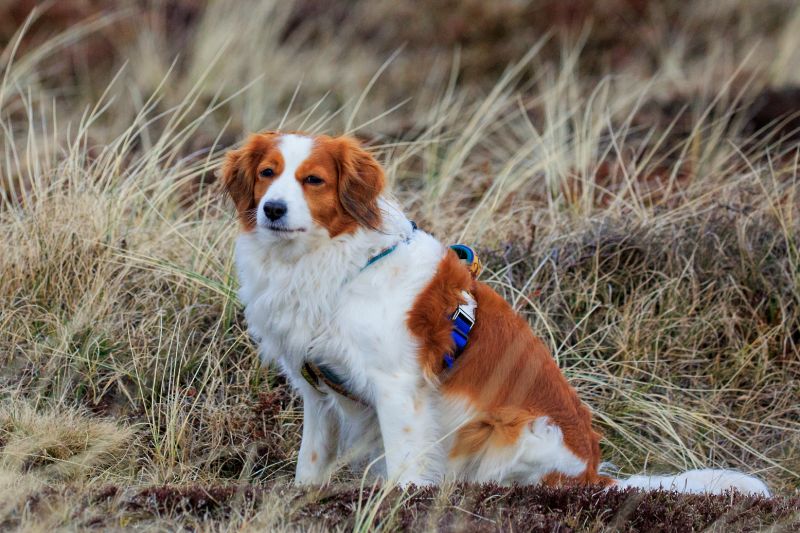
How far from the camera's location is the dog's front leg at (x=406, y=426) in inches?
138

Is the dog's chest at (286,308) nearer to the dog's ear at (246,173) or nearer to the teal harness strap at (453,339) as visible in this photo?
the teal harness strap at (453,339)

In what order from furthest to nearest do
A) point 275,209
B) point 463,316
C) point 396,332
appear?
point 463,316, point 396,332, point 275,209

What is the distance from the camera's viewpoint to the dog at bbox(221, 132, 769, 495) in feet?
11.6

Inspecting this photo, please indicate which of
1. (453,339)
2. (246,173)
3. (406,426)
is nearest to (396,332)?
(453,339)

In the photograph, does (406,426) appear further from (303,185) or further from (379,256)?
(303,185)

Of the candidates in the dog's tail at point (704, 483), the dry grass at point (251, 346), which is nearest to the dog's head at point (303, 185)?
the dry grass at point (251, 346)

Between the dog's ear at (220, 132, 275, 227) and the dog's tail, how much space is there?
5.39 ft

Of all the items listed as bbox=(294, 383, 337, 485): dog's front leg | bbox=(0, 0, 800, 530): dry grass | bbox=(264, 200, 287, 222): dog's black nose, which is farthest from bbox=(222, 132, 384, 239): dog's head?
bbox=(0, 0, 800, 530): dry grass

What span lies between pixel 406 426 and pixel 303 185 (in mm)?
907

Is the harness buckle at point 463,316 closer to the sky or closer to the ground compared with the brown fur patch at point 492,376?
closer to the sky

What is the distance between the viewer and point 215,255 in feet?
16.2

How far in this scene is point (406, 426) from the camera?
3.54 m

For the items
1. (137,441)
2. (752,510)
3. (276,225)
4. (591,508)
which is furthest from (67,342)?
(752,510)

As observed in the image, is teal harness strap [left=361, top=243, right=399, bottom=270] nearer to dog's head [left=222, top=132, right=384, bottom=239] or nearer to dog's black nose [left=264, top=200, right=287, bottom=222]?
dog's head [left=222, top=132, right=384, bottom=239]
